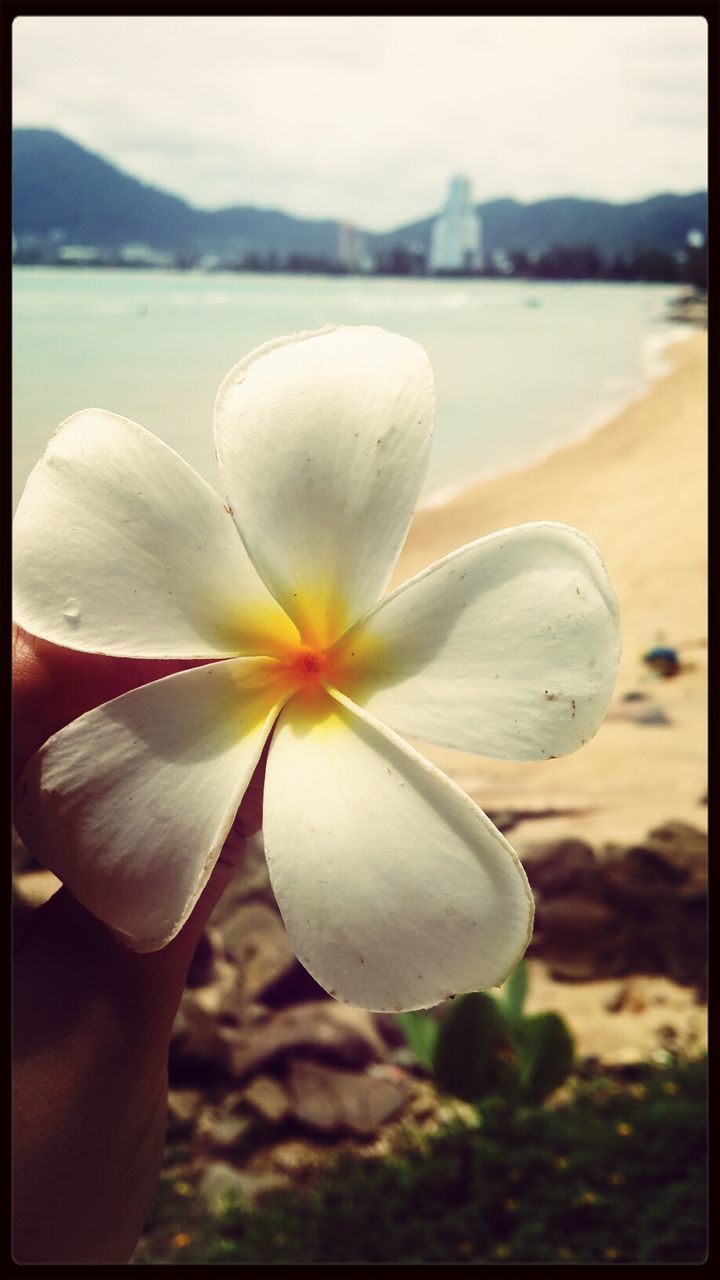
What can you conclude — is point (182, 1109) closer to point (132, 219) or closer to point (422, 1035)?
point (422, 1035)

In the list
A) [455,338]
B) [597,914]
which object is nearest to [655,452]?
A: [455,338]

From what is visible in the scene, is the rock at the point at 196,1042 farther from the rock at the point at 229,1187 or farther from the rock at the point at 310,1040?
the rock at the point at 229,1187

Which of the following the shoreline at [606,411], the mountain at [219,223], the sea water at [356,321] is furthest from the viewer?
the shoreline at [606,411]

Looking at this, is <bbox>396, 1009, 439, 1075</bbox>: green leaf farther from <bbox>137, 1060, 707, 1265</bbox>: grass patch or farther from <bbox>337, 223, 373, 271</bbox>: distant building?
<bbox>337, 223, 373, 271</bbox>: distant building

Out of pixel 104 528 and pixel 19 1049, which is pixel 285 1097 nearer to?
pixel 19 1049

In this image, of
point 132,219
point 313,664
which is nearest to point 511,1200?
point 313,664

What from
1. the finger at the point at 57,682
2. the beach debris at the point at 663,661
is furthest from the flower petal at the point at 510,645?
the beach debris at the point at 663,661

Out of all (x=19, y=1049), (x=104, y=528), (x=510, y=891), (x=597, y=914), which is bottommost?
(x=597, y=914)
